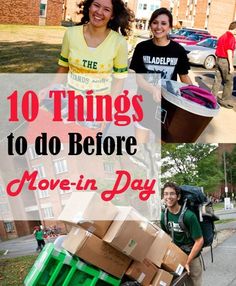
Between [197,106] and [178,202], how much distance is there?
83 cm

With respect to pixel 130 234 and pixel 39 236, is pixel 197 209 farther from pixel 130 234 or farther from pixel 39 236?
pixel 39 236

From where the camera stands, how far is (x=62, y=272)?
302 cm

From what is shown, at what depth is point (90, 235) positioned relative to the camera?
291cm

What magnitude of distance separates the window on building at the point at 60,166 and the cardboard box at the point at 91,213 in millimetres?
422

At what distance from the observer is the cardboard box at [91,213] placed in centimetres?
289


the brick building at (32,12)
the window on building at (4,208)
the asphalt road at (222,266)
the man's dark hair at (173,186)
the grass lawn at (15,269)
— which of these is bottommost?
the asphalt road at (222,266)

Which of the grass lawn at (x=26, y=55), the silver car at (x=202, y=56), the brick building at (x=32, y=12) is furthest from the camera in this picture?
the brick building at (x=32, y=12)

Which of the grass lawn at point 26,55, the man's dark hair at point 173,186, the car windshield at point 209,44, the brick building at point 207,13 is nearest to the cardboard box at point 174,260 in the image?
the man's dark hair at point 173,186

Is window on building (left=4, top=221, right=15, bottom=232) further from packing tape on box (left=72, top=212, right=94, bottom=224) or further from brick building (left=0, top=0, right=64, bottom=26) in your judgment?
brick building (left=0, top=0, right=64, bottom=26)

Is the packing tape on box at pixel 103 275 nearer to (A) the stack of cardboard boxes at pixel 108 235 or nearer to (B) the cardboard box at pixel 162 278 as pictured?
(A) the stack of cardboard boxes at pixel 108 235

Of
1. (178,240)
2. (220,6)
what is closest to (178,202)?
(178,240)

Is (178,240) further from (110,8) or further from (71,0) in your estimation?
(71,0)

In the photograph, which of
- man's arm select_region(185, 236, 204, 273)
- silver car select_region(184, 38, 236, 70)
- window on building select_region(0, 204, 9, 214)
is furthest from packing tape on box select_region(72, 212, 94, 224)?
silver car select_region(184, 38, 236, 70)

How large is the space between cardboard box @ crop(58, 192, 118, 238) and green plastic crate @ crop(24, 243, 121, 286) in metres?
0.22
